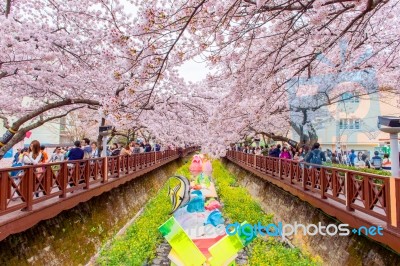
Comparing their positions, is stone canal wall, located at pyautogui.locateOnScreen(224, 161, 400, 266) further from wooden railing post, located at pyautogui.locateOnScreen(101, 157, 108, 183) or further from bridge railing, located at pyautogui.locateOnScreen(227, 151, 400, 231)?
wooden railing post, located at pyautogui.locateOnScreen(101, 157, 108, 183)

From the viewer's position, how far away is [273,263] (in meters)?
10.3

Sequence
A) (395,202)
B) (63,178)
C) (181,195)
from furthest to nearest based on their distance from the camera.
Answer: (181,195)
(63,178)
(395,202)

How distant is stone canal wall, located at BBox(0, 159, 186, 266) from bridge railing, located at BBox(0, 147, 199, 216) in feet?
2.62

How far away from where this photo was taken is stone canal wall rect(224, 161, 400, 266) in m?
7.70

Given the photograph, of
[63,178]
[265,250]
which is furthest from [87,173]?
[265,250]

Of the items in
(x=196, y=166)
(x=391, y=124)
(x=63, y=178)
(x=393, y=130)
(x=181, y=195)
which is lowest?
(x=196, y=166)

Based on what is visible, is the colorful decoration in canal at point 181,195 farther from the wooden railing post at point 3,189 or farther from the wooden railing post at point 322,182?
the wooden railing post at point 3,189

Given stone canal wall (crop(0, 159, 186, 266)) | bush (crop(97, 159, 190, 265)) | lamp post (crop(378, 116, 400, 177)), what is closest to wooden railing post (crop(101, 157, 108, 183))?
stone canal wall (crop(0, 159, 186, 266))

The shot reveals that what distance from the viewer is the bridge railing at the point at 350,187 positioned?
6277mm

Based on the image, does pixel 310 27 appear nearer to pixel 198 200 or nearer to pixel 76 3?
Result: pixel 198 200

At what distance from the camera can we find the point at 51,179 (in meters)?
9.03

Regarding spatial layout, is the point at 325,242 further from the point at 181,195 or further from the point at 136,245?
the point at 136,245

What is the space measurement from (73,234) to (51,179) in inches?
106

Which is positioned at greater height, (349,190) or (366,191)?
(366,191)
